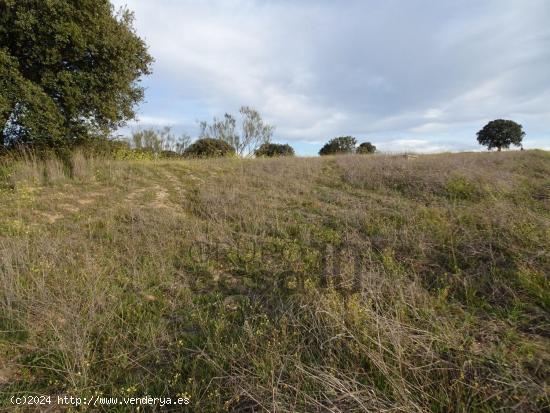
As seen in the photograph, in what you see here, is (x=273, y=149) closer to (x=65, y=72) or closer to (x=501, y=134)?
(x=65, y=72)

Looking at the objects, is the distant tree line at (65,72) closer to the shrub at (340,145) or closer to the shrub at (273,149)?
the shrub at (273,149)

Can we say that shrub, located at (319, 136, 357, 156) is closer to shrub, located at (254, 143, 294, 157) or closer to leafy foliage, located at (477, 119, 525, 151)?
shrub, located at (254, 143, 294, 157)

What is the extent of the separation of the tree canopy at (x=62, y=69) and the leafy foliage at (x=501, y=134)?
3784 centimetres

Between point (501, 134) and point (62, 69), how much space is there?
39.7m

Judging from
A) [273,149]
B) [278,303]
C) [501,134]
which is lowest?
[278,303]

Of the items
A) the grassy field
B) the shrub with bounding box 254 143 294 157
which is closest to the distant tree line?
the grassy field

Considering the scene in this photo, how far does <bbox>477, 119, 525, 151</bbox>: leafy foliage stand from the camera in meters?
32.4

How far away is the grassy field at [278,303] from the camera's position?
2.24m

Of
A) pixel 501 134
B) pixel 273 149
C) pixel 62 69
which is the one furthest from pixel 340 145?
pixel 62 69

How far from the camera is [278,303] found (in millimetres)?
3428

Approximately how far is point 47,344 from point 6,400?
1.85 ft

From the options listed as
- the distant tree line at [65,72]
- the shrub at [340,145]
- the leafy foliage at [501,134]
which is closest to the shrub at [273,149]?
the shrub at [340,145]

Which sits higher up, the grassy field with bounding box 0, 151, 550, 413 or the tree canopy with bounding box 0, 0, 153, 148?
the tree canopy with bounding box 0, 0, 153, 148

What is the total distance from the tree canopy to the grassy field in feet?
6.65
